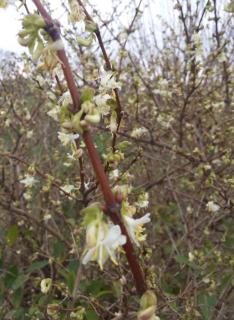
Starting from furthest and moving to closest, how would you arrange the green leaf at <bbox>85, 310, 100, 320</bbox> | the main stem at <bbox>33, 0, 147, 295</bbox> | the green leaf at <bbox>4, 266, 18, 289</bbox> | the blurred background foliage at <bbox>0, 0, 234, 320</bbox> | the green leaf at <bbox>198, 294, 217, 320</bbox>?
the green leaf at <bbox>4, 266, 18, 289</bbox> < the blurred background foliage at <bbox>0, 0, 234, 320</bbox> < the green leaf at <bbox>198, 294, 217, 320</bbox> < the green leaf at <bbox>85, 310, 100, 320</bbox> < the main stem at <bbox>33, 0, 147, 295</bbox>

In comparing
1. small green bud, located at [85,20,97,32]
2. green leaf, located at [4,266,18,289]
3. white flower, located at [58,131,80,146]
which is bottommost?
white flower, located at [58,131,80,146]

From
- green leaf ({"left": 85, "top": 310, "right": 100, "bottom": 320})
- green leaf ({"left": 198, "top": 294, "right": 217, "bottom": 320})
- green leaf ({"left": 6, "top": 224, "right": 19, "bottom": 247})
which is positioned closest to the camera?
green leaf ({"left": 85, "top": 310, "right": 100, "bottom": 320})

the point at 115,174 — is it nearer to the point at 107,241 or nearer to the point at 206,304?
the point at 206,304

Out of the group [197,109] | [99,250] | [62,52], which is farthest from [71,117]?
[197,109]

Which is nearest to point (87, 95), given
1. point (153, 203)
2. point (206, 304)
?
point (206, 304)

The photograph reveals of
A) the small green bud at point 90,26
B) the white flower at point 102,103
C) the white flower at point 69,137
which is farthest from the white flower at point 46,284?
the small green bud at point 90,26

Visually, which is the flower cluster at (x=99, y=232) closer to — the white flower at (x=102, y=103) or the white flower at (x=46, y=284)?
the white flower at (x=102, y=103)

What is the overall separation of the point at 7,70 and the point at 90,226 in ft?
13.4

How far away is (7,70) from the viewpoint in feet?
15.0

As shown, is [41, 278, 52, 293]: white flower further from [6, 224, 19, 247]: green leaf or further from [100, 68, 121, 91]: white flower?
[6, 224, 19, 247]: green leaf

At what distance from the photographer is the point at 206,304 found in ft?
6.06

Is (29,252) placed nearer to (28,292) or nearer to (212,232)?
(28,292)

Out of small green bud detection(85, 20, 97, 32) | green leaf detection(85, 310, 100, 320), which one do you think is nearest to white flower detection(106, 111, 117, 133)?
small green bud detection(85, 20, 97, 32)

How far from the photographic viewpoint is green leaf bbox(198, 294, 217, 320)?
1817mm
